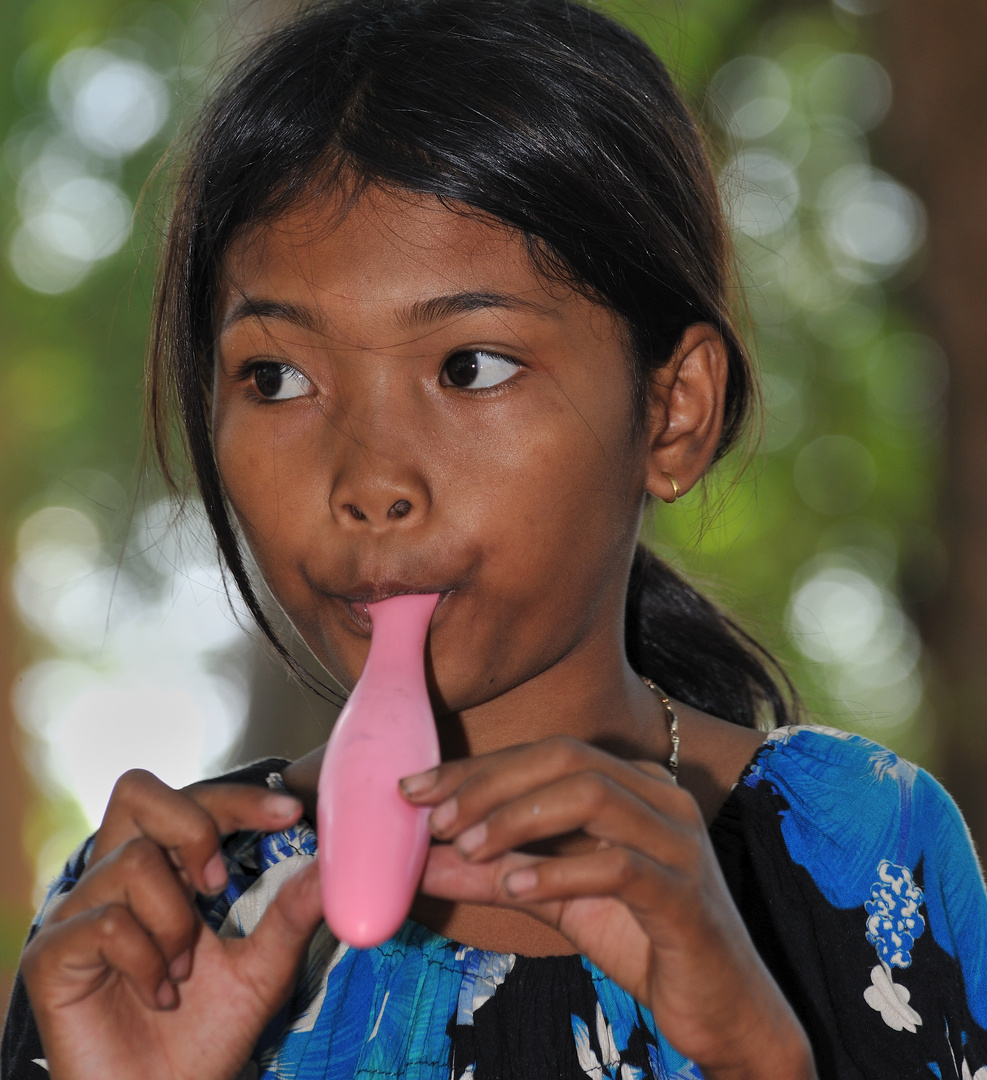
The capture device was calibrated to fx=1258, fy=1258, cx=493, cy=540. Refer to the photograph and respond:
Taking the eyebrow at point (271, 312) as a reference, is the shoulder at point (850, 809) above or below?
below

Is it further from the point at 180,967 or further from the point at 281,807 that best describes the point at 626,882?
the point at 180,967

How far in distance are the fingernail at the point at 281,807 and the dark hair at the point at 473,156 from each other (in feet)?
1.80

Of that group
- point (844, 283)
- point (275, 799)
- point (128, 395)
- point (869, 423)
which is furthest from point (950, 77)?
point (275, 799)

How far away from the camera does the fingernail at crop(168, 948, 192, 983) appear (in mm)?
943

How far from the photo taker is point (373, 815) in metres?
0.85

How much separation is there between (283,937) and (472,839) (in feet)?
0.77

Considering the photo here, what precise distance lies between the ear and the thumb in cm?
60

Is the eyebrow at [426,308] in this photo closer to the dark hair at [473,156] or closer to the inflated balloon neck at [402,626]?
the dark hair at [473,156]

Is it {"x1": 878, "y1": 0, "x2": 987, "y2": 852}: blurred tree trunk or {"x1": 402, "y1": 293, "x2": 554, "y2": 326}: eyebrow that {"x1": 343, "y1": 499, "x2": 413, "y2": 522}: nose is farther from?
{"x1": 878, "y1": 0, "x2": 987, "y2": 852}: blurred tree trunk

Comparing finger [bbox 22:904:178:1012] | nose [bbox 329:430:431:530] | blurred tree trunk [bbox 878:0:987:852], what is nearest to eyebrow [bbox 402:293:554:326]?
nose [bbox 329:430:431:530]

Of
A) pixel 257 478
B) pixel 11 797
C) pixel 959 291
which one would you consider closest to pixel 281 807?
pixel 257 478

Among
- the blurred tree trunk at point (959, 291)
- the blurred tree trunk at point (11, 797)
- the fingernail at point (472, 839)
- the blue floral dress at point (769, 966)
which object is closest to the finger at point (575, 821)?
the fingernail at point (472, 839)

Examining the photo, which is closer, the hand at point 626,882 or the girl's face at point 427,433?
the hand at point 626,882

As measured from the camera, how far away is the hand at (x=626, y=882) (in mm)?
798
